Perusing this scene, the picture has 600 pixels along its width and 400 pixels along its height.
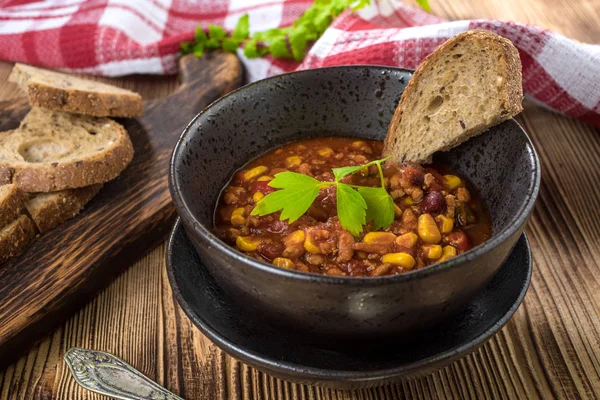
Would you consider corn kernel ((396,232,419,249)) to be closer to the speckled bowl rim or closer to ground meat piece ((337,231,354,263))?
ground meat piece ((337,231,354,263))

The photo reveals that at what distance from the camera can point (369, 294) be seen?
1.97 m

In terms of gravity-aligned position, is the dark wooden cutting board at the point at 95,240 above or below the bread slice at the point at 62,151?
below

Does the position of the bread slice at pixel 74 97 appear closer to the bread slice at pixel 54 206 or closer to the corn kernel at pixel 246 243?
the bread slice at pixel 54 206

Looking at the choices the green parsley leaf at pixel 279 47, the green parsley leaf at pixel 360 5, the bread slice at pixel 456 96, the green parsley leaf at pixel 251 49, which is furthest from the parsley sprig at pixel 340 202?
the green parsley leaf at pixel 251 49

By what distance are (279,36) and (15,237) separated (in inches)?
87.9

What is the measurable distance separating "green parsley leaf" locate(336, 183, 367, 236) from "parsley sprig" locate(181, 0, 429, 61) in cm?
224

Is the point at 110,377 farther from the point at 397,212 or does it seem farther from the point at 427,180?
the point at 427,180

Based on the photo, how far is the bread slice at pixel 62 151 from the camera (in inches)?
136

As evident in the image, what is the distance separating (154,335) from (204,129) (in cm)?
93

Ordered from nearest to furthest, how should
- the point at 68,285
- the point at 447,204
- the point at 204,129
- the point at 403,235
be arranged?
the point at 403,235 < the point at 447,204 < the point at 204,129 < the point at 68,285

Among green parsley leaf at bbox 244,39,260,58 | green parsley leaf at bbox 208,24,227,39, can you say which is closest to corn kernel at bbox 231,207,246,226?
green parsley leaf at bbox 244,39,260,58

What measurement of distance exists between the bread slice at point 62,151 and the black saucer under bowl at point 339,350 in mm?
1180

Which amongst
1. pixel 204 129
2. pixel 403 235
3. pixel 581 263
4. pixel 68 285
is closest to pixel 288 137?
pixel 204 129

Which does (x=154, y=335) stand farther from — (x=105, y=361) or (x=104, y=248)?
(x=104, y=248)
